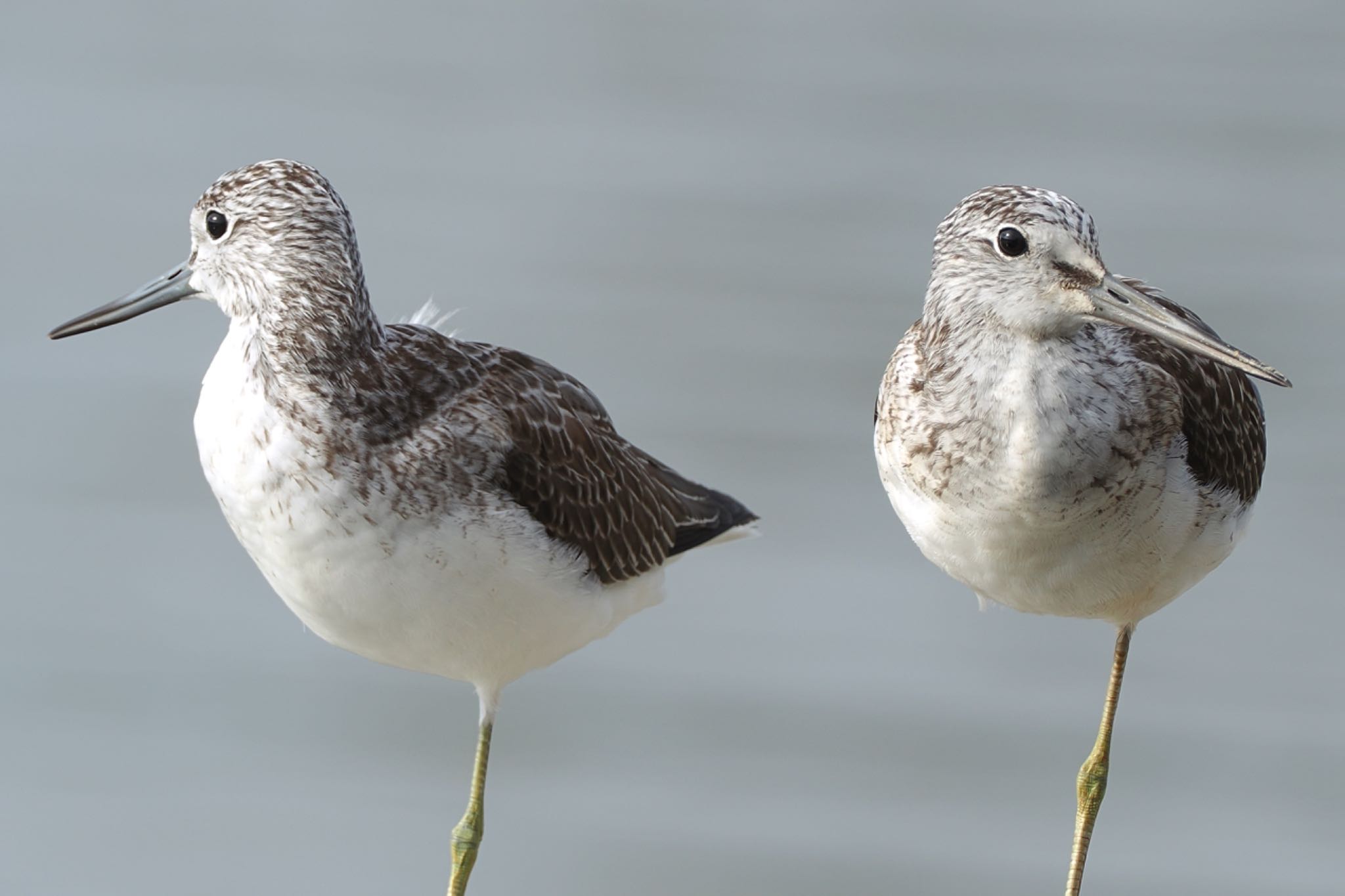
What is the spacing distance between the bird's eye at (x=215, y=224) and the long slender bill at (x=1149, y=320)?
111 inches

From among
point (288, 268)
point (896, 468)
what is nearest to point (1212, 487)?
point (896, 468)

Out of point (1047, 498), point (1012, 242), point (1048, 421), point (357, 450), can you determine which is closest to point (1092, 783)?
point (1047, 498)

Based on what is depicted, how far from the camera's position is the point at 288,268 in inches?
256

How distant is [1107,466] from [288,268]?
2.77 metres

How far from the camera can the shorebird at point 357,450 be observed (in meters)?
6.48

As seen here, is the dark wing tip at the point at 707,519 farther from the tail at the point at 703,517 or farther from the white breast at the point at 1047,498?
the white breast at the point at 1047,498

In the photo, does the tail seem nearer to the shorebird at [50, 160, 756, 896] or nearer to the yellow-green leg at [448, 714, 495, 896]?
the shorebird at [50, 160, 756, 896]

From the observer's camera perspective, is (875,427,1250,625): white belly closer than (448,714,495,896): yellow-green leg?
Yes

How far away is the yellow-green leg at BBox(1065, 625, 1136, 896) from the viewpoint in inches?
307

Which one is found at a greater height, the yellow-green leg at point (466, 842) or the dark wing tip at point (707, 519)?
the dark wing tip at point (707, 519)

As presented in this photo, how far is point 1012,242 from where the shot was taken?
6.53m

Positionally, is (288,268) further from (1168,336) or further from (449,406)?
(1168,336)

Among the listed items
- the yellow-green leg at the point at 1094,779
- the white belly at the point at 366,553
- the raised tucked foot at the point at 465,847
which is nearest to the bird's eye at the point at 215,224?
the white belly at the point at 366,553

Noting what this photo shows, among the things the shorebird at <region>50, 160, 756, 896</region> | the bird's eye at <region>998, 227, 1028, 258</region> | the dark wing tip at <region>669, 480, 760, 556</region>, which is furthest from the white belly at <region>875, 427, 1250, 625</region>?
the shorebird at <region>50, 160, 756, 896</region>
